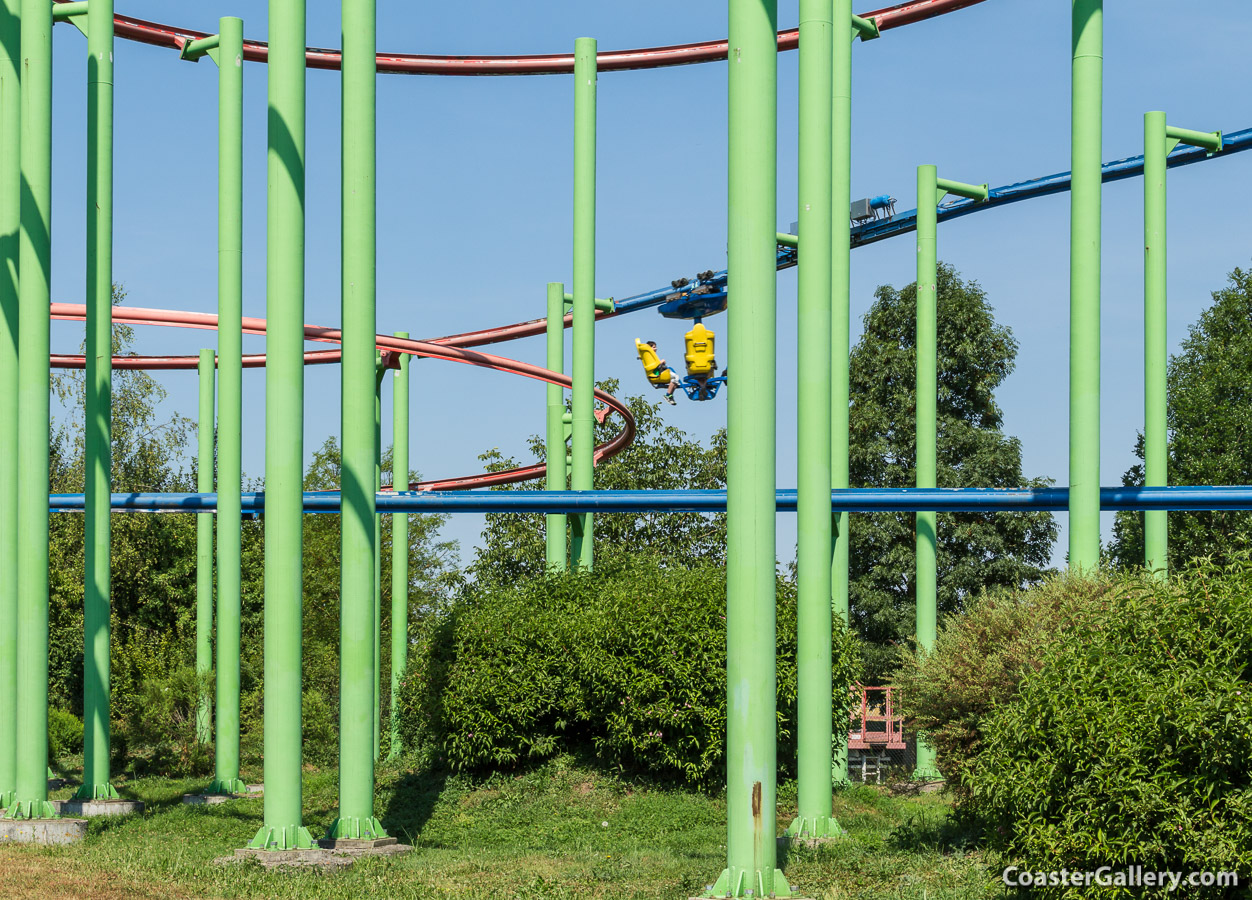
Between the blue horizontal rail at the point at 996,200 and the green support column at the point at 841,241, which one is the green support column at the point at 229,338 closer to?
the green support column at the point at 841,241

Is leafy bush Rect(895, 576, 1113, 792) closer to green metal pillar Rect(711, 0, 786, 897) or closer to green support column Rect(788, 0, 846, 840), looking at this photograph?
green support column Rect(788, 0, 846, 840)

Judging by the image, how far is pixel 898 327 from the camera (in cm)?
3916

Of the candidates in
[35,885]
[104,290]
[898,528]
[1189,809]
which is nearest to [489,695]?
[104,290]

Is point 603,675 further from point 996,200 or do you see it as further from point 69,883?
point 996,200

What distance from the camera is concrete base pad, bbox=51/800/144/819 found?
16016mm

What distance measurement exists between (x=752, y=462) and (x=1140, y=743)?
2799 mm

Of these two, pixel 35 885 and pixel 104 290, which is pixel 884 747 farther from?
pixel 35 885

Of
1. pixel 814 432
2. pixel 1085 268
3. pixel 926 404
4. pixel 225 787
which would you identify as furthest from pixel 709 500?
pixel 225 787

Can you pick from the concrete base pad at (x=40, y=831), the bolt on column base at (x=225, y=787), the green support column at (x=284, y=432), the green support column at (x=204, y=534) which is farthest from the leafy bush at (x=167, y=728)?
the green support column at (x=284, y=432)

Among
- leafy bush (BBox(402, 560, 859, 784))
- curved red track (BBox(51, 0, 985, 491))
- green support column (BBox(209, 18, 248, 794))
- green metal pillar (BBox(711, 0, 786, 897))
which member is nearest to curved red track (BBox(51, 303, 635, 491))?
curved red track (BBox(51, 0, 985, 491))

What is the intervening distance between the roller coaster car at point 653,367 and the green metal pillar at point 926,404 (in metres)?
5.84

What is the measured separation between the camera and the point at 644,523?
40.1 meters

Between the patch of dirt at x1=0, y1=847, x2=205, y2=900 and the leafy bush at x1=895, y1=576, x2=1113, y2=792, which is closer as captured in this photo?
the patch of dirt at x1=0, y1=847, x2=205, y2=900

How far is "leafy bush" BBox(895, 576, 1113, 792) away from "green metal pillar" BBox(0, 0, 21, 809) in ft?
28.4
